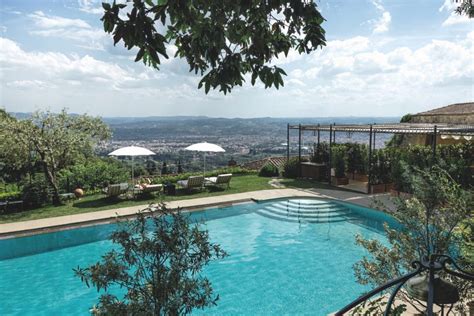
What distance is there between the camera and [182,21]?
256 cm

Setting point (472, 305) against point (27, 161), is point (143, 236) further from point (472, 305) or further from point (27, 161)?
Answer: point (27, 161)

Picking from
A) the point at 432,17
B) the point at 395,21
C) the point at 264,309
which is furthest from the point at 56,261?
the point at 432,17

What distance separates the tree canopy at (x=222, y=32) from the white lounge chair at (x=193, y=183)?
12.6m

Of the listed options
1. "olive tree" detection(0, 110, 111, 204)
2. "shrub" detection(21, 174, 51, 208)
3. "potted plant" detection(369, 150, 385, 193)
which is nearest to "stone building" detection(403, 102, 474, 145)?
"potted plant" detection(369, 150, 385, 193)

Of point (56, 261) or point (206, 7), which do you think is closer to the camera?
point (206, 7)

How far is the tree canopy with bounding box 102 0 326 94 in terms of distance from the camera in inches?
89.8

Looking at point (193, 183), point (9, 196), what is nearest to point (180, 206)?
point (193, 183)

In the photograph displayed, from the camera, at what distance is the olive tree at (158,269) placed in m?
3.76

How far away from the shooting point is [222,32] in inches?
94.5

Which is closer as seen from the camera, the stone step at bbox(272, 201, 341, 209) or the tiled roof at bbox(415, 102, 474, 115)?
the stone step at bbox(272, 201, 341, 209)

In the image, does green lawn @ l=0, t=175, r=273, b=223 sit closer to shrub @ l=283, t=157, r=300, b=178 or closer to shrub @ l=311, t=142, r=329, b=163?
shrub @ l=283, t=157, r=300, b=178

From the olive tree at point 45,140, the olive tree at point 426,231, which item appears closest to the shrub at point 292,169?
the olive tree at point 45,140

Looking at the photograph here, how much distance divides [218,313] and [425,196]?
170 inches

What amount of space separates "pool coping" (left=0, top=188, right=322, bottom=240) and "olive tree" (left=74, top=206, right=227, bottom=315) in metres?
4.03
